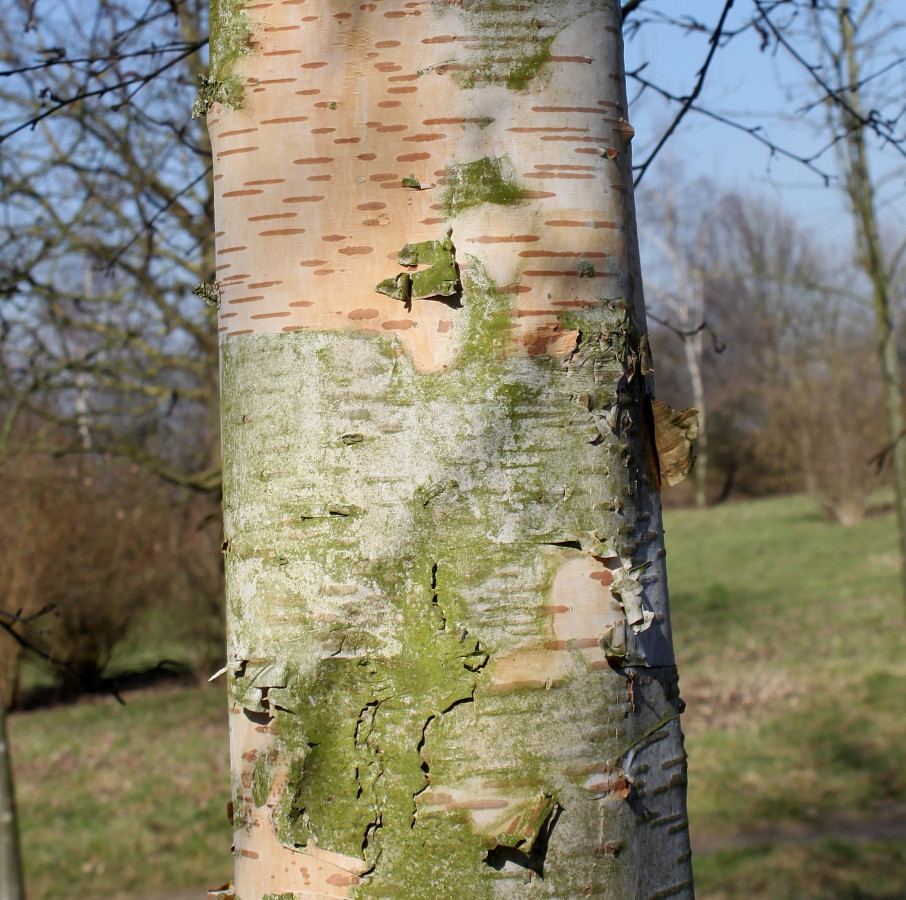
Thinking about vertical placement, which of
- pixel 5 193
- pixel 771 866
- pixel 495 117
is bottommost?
pixel 771 866

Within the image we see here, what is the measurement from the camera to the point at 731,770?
5527 mm

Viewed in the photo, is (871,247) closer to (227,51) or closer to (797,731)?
(797,731)

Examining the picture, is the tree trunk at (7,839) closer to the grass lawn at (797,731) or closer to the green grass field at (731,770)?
the green grass field at (731,770)

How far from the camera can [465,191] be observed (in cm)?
107

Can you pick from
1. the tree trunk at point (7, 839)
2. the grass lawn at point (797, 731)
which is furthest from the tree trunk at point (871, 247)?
the tree trunk at point (7, 839)

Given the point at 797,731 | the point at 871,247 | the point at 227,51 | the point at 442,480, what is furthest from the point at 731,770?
the point at 227,51

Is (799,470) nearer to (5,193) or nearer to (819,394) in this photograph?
(819,394)

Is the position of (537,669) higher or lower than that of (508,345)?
lower

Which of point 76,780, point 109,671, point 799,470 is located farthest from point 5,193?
point 799,470

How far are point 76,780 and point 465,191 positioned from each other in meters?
6.41

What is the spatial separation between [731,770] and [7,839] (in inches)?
149

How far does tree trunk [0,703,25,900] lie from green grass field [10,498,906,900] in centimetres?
95

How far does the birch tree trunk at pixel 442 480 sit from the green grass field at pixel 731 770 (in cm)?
351

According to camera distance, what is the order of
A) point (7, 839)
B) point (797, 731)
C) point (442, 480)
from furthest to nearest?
point (797, 731), point (7, 839), point (442, 480)
